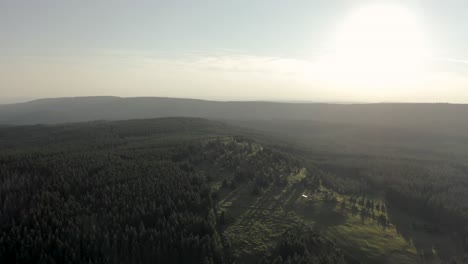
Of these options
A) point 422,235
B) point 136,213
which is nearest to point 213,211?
point 136,213

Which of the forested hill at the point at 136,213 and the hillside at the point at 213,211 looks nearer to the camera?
the forested hill at the point at 136,213

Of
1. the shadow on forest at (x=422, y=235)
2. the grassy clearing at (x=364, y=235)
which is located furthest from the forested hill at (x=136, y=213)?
the shadow on forest at (x=422, y=235)

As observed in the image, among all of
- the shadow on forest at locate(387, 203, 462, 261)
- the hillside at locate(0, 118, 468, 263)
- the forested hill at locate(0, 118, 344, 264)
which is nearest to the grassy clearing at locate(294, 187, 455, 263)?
the shadow on forest at locate(387, 203, 462, 261)

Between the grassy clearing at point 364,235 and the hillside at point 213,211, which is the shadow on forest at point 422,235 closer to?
the grassy clearing at point 364,235

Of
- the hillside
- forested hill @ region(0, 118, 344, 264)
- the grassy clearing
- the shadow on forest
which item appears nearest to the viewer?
forested hill @ region(0, 118, 344, 264)

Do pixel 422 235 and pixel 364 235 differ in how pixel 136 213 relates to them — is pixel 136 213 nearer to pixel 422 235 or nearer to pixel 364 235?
pixel 364 235

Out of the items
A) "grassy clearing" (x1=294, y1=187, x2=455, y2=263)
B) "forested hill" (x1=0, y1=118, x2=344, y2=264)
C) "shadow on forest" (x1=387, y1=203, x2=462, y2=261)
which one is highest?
"forested hill" (x1=0, y1=118, x2=344, y2=264)

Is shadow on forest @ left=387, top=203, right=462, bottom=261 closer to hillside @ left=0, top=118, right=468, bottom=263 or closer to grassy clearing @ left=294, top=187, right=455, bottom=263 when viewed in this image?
grassy clearing @ left=294, top=187, right=455, bottom=263

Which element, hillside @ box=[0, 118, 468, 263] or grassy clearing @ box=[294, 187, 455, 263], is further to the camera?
grassy clearing @ box=[294, 187, 455, 263]

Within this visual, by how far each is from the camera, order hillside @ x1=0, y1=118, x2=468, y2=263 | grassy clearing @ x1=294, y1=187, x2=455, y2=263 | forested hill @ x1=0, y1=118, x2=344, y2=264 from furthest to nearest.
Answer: grassy clearing @ x1=294, y1=187, x2=455, y2=263 → hillside @ x1=0, y1=118, x2=468, y2=263 → forested hill @ x1=0, y1=118, x2=344, y2=264
